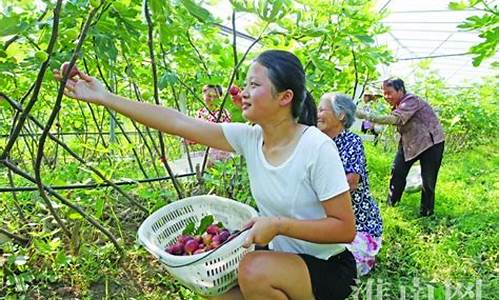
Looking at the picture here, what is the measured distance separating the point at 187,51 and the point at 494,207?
3305 millimetres

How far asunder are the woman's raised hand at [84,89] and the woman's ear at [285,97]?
51cm

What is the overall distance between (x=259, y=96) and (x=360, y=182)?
4.26 ft

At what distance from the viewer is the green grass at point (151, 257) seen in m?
2.37

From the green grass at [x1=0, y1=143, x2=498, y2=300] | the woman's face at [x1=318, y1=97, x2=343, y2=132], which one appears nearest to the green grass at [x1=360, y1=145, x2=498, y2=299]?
the green grass at [x1=0, y1=143, x2=498, y2=300]

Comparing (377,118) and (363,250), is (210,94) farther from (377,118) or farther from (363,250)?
(377,118)

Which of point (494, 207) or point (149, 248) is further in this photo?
point (494, 207)

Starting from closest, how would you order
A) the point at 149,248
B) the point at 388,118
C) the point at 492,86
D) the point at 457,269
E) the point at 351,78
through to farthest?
the point at 149,248
the point at 457,269
the point at 351,78
the point at 388,118
the point at 492,86

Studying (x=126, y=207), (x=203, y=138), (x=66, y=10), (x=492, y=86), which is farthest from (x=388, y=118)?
(x=492, y=86)

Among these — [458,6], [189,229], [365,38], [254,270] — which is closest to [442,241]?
[365,38]

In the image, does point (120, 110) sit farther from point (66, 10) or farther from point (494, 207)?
point (494, 207)

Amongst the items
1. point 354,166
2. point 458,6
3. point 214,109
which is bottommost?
point 354,166

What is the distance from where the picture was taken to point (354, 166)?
8.57 ft

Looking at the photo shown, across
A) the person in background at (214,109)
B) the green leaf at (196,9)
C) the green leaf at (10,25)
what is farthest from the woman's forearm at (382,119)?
the green leaf at (10,25)

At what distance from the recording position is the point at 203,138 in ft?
5.77
